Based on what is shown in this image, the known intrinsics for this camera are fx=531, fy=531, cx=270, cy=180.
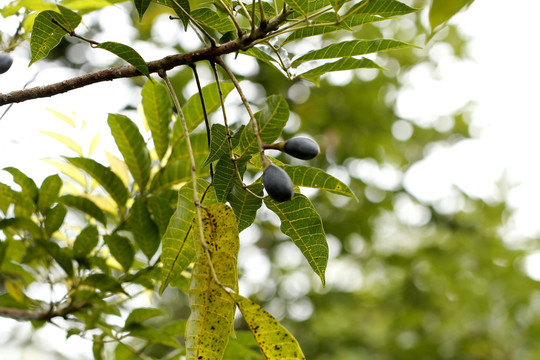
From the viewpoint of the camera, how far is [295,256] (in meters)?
4.03

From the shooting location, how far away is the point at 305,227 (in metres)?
0.77

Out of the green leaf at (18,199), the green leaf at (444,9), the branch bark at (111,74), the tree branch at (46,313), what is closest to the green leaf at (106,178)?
the green leaf at (18,199)

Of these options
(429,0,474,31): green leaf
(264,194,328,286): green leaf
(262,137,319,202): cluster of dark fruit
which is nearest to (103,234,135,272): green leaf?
(264,194,328,286): green leaf

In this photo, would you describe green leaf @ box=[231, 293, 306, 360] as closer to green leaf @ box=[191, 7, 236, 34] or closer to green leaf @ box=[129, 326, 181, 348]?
green leaf @ box=[191, 7, 236, 34]

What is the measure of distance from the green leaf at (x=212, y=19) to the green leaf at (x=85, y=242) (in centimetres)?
52

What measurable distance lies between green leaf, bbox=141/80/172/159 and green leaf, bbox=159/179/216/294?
0.43 m

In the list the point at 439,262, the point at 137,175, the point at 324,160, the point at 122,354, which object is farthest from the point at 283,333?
the point at 439,262

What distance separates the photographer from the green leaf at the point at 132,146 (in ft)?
3.67

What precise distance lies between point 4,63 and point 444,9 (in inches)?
34.2

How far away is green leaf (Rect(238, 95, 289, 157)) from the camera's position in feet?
2.28

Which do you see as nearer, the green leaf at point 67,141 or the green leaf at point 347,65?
the green leaf at point 347,65

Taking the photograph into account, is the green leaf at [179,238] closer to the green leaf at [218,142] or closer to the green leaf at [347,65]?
the green leaf at [218,142]

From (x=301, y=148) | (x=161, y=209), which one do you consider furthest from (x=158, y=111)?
(x=301, y=148)

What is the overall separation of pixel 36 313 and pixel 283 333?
0.77m
